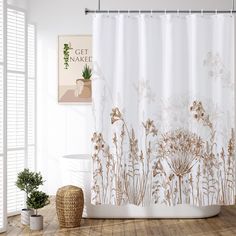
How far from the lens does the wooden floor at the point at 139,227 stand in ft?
12.7

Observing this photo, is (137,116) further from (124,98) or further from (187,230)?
(187,230)

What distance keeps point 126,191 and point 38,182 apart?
959 millimetres

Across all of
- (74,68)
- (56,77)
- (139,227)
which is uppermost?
(74,68)

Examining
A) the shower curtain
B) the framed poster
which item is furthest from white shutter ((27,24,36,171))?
the shower curtain

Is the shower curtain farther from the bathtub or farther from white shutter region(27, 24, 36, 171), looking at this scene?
white shutter region(27, 24, 36, 171)

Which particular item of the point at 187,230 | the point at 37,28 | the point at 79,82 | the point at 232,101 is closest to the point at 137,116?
the point at 232,101

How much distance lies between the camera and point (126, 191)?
3676 millimetres

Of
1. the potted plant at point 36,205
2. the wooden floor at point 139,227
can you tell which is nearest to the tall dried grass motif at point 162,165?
the wooden floor at point 139,227

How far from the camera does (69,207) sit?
402 cm

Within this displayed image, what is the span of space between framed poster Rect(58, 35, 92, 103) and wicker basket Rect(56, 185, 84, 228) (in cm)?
172

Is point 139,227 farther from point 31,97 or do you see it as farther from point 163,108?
point 31,97

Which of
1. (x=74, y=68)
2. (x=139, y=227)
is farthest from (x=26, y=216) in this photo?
(x=74, y=68)

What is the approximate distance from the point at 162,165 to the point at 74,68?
7.48 feet

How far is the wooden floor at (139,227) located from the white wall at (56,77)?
1269 millimetres
